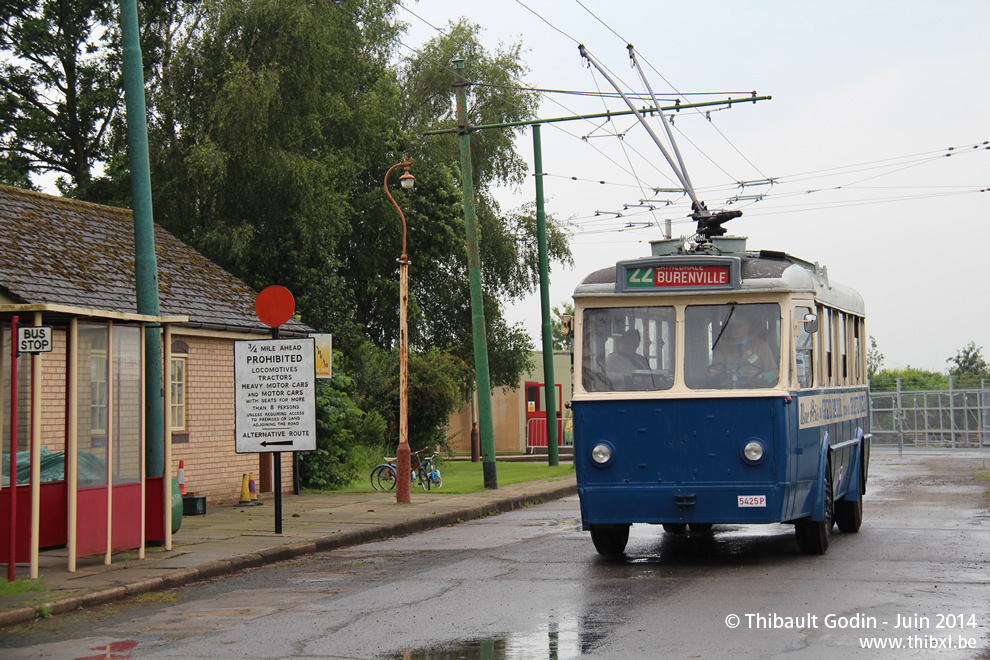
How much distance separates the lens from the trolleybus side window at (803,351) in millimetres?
11750

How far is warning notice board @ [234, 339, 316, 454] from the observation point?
15.5 meters

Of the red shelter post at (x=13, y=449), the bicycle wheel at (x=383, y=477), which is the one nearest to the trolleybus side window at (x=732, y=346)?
the red shelter post at (x=13, y=449)

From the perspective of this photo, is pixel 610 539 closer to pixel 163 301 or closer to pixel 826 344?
pixel 826 344

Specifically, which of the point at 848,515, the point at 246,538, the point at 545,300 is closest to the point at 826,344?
the point at 848,515

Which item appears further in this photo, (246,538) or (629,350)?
(246,538)

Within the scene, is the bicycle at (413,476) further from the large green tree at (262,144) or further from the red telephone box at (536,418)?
the red telephone box at (536,418)

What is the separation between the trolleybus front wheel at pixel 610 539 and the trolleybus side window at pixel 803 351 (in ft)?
8.18

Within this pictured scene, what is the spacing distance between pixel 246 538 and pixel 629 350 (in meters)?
5.96

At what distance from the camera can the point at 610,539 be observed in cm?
1246

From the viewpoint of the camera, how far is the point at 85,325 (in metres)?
12.1

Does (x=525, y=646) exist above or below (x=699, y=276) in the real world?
below

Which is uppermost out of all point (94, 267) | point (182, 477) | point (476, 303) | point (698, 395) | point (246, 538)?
point (94, 267)

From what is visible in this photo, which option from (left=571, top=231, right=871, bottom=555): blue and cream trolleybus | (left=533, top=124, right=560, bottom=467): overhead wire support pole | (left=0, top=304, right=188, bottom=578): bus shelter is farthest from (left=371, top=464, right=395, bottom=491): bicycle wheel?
(left=571, top=231, right=871, bottom=555): blue and cream trolleybus

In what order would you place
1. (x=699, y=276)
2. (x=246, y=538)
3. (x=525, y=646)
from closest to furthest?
(x=525, y=646) → (x=699, y=276) → (x=246, y=538)
